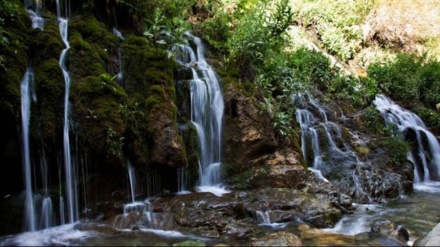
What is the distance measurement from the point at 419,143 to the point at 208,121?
24.5 feet

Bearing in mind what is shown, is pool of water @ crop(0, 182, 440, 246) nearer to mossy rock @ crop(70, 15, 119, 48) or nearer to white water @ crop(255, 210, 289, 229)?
white water @ crop(255, 210, 289, 229)

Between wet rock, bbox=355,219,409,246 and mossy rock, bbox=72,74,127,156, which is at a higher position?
mossy rock, bbox=72,74,127,156

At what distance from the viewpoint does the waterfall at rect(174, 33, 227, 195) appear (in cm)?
788

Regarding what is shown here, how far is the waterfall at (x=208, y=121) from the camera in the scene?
Result: 788 cm

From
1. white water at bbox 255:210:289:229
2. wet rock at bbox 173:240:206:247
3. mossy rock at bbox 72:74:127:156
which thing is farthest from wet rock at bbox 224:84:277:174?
wet rock at bbox 173:240:206:247

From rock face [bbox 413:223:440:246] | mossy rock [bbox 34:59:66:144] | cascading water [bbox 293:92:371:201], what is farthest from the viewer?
cascading water [bbox 293:92:371:201]

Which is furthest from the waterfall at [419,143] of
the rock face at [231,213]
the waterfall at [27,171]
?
the waterfall at [27,171]

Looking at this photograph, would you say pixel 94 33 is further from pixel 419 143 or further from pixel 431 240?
pixel 419 143

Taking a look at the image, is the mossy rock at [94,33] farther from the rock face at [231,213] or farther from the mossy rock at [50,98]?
the rock face at [231,213]

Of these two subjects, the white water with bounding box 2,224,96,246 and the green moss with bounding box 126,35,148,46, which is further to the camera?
the green moss with bounding box 126,35,148,46

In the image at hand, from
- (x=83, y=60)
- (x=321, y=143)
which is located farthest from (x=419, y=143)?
(x=83, y=60)

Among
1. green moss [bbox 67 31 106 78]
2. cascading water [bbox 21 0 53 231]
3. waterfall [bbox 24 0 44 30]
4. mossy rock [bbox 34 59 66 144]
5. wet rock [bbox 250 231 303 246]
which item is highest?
waterfall [bbox 24 0 44 30]

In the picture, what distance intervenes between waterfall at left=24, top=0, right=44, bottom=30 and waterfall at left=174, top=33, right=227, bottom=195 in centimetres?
302

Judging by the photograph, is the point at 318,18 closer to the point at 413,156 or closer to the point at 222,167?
the point at 413,156
